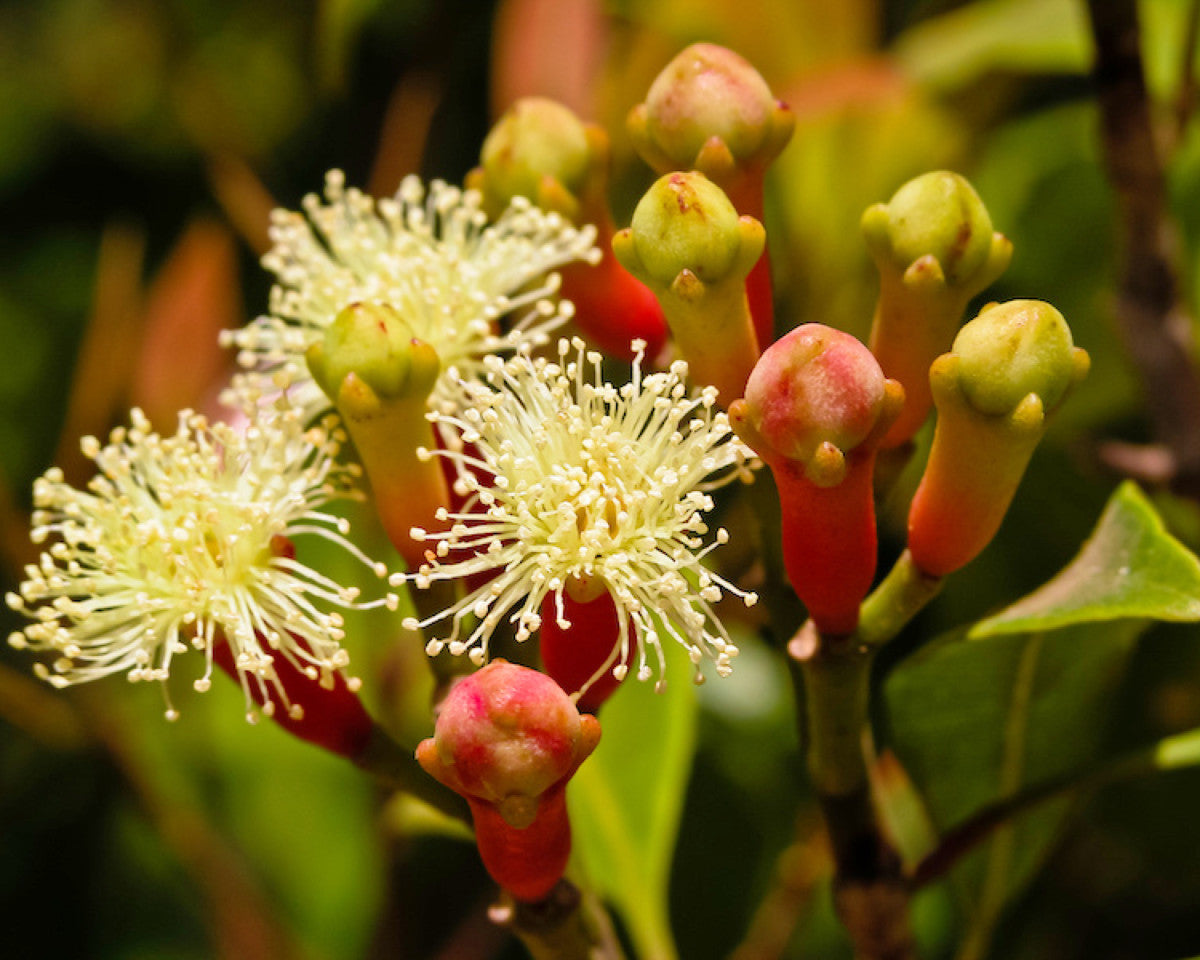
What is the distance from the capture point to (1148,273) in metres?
1.22

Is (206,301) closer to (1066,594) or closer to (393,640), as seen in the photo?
(393,640)

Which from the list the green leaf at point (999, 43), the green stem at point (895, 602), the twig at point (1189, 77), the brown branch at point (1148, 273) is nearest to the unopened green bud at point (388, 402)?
the green stem at point (895, 602)

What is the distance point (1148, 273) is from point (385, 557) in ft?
2.69

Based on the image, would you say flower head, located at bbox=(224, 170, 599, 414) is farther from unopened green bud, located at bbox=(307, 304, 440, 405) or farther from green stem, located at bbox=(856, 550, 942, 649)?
green stem, located at bbox=(856, 550, 942, 649)

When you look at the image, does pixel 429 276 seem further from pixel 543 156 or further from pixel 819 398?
pixel 819 398

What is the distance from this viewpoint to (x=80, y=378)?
170 cm

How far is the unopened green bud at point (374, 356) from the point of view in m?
0.83

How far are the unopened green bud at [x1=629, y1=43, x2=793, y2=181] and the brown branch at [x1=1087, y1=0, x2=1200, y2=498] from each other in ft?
1.23

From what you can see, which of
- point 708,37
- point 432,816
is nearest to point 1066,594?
point 432,816

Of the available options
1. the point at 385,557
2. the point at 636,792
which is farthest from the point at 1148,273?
the point at 385,557

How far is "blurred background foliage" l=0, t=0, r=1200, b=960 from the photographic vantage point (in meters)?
1.47

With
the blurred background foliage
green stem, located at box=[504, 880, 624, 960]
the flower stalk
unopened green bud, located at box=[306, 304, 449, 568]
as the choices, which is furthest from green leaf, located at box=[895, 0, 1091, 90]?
green stem, located at box=[504, 880, 624, 960]

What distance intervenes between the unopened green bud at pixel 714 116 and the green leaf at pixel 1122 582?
0.33 m

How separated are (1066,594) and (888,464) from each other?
0.48 feet
